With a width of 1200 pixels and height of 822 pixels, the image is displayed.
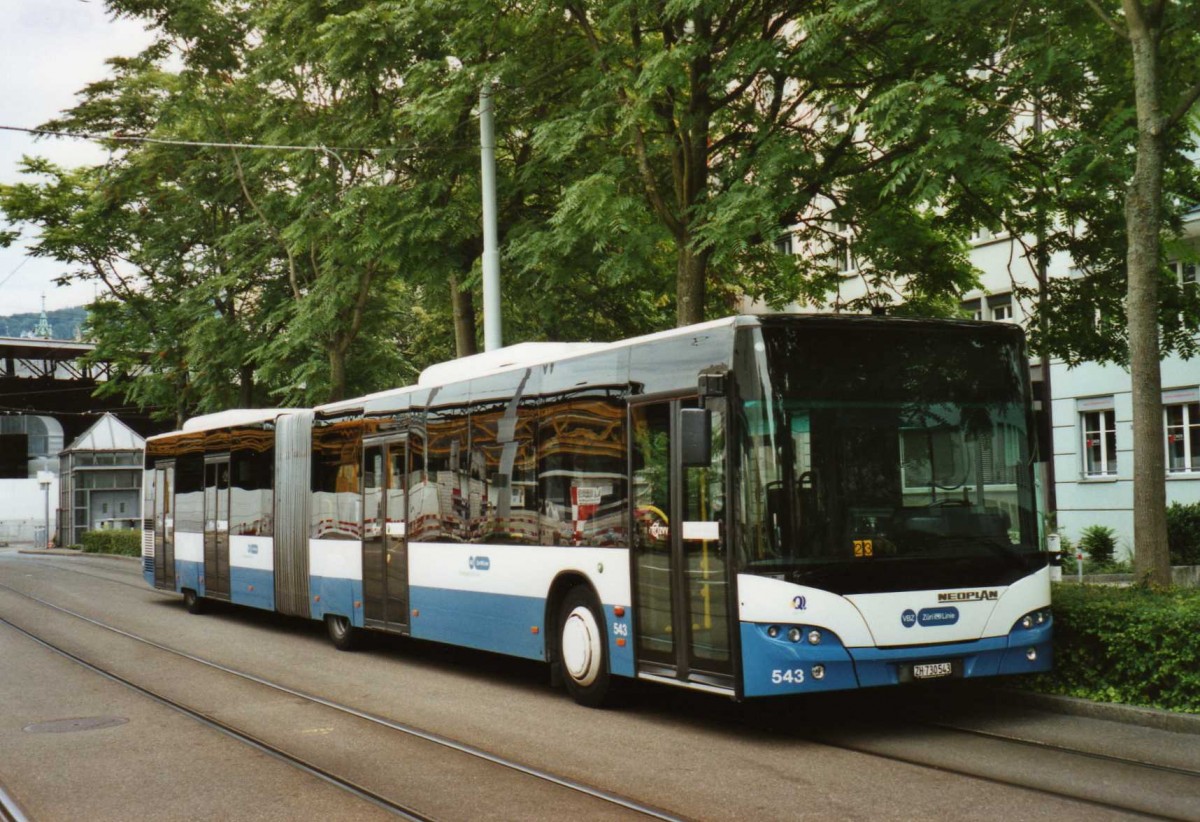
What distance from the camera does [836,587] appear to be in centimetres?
935

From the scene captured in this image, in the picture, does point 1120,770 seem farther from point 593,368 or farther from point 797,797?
point 593,368

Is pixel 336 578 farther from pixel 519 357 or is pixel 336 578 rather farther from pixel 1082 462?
pixel 1082 462

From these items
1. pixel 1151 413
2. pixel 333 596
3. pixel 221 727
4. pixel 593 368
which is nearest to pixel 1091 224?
pixel 1151 413

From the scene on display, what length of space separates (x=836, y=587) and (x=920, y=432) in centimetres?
131

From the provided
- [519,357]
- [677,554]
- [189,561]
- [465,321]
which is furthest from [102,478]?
[677,554]

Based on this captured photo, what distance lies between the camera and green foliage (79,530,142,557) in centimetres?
4962

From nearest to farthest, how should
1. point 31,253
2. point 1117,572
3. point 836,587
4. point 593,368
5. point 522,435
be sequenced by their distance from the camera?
point 836,587
point 593,368
point 522,435
point 1117,572
point 31,253

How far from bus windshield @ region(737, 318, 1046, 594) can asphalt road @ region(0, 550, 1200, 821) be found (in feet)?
3.94

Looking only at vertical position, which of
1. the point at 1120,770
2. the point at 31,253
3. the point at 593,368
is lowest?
the point at 1120,770

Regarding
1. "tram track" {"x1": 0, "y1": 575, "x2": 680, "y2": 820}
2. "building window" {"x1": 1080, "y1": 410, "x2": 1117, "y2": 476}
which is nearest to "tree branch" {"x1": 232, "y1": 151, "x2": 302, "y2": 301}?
"tram track" {"x1": 0, "y1": 575, "x2": 680, "y2": 820}

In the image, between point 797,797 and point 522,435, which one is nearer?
point 797,797

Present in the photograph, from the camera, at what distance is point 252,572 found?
20156 mm

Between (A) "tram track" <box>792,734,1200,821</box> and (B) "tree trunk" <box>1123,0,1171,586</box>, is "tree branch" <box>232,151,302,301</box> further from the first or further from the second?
(A) "tram track" <box>792,734,1200,821</box>

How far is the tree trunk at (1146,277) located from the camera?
1083cm
